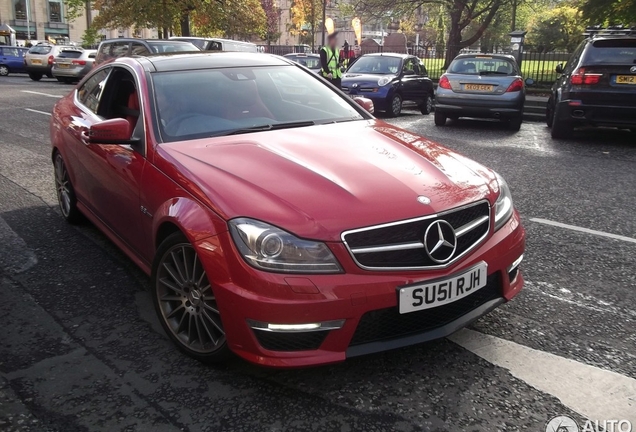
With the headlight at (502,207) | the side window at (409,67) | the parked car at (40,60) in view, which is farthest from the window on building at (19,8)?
the headlight at (502,207)

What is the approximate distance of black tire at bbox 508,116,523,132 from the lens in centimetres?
1250

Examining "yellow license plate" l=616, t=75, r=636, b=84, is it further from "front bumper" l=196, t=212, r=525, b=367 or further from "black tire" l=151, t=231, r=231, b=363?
"black tire" l=151, t=231, r=231, b=363

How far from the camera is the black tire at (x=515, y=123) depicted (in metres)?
12.5

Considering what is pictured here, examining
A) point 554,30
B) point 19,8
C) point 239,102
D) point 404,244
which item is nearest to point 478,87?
point 239,102

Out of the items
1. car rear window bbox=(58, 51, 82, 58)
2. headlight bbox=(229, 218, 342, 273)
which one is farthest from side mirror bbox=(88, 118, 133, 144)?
car rear window bbox=(58, 51, 82, 58)

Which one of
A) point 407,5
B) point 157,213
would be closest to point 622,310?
point 157,213

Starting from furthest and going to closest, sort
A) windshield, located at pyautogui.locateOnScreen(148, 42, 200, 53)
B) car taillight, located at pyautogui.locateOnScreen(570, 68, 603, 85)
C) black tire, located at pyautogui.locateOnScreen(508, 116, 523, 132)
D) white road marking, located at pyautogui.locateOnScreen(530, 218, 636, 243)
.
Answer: windshield, located at pyautogui.locateOnScreen(148, 42, 200, 53)
black tire, located at pyautogui.locateOnScreen(508, 116, 523, 132)
car taillight, located at pyautogui.locateOnScreen(570, 68, 603, 85)
white road marking, located at pyautogui.locateOnScreen(530, 218, 636, 243)

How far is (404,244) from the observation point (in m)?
2.79

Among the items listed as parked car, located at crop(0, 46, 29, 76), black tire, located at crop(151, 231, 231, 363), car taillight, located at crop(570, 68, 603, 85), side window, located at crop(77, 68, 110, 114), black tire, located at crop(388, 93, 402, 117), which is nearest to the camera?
black tire, located at crop(151, 231, 231, 363)

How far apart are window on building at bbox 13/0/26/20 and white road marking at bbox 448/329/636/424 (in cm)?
7767

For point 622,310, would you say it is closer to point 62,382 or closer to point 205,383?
point 205,383

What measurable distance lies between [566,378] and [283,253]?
1503 millimetres

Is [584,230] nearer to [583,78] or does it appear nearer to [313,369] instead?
[313,369]

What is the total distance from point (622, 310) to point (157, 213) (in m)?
2.79
